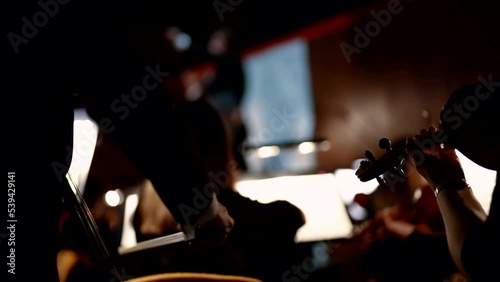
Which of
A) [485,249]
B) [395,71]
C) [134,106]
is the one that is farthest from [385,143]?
[395,71]

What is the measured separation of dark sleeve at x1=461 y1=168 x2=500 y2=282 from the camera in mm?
829

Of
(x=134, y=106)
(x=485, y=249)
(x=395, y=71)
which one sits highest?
(x=134, y=106)

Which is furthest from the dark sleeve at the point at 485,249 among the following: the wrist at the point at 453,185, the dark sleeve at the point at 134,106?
the dark sleeve at the point at 134,106

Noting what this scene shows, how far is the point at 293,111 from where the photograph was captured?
4.26 m

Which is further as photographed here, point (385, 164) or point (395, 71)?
point (395, 71)

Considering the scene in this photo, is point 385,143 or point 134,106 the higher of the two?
point 134,106

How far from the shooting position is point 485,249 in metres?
0.86

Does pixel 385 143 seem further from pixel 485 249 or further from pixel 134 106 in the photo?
pixel 134 106

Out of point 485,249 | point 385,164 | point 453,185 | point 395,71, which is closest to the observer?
point 485,249

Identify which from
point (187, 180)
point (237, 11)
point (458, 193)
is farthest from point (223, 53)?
point (458, 193)

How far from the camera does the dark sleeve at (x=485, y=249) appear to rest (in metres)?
0.83

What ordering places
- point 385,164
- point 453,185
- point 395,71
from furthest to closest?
point 395,71 → point 385,164 → point 453,185

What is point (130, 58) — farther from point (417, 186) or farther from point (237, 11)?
point (237, 11)

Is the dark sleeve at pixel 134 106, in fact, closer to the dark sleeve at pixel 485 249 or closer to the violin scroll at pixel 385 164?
the violin scroll at pixel 385 164
